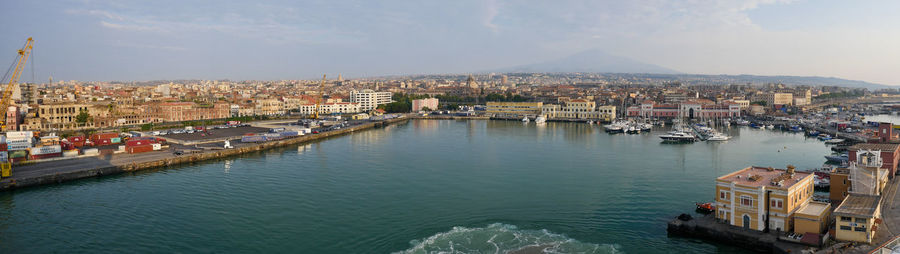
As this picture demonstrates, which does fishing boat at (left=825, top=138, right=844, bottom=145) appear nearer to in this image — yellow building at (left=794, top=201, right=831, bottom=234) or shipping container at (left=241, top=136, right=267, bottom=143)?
yellow building at (left=794, top=201, right=831, bottom=234)

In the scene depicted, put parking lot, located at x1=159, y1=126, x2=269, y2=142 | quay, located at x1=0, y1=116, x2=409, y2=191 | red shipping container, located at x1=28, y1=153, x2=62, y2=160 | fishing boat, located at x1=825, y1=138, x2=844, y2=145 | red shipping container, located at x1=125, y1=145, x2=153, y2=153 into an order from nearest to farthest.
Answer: quay, located at x1=0, y1=116, x2=409, y2=191, red shipping container, located at x1=28, y1=153, x2=62, y2=160, red shipping container, located at x1=125, y1=145, x2=153, y2=153, parking lot, located at x1=159, y1=126, x2=269, y2=142, fishing boat, located at x1=825, y1=138, x2=844, y2=145

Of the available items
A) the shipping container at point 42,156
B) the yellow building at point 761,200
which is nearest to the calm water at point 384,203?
the yellow building at point 761,200

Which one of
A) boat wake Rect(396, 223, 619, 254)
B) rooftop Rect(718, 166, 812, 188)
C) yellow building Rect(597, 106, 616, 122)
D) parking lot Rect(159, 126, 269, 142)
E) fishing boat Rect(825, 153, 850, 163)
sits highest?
yellow building Rect(597, 106, 616, 122)

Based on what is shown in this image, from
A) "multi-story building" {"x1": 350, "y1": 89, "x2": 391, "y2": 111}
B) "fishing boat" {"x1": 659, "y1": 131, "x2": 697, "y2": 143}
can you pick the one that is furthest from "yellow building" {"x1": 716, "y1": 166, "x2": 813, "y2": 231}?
"multi-story building" {"x1": 350, "y1": 89, "x2": 391, "y2": 111}

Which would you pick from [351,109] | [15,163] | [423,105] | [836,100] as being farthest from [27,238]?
[836,100]

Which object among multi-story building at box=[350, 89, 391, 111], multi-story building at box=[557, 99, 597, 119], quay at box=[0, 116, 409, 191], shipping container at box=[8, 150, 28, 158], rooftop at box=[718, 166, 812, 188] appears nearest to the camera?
rooftop at box=[718, 166, 812, 188]

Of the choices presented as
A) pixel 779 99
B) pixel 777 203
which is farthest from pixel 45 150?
pixel 779 99

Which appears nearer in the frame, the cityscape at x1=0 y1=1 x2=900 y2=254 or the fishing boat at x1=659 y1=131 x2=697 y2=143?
the cityscape at x1=0 y1=1 x2=900 y2=254
